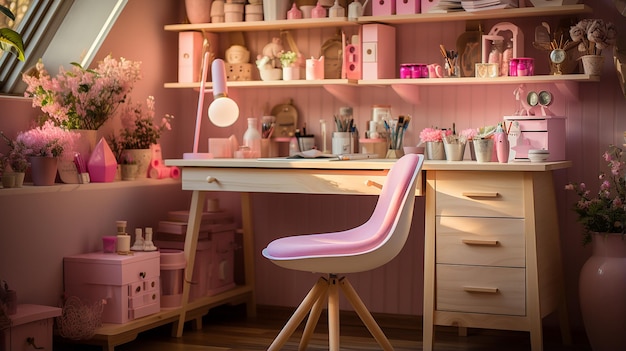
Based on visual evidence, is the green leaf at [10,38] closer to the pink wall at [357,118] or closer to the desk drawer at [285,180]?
the pink wall at [357,118]

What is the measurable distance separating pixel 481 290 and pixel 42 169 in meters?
1.90

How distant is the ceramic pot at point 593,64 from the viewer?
391 cm

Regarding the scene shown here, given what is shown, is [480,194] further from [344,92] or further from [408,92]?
[344,92]

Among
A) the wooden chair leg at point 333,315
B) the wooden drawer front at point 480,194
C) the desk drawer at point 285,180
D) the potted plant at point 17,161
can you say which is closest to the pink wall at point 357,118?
the potted plant at point 17,161

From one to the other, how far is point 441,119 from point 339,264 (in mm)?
1392

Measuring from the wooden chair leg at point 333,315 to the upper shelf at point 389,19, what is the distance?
1.40 meters

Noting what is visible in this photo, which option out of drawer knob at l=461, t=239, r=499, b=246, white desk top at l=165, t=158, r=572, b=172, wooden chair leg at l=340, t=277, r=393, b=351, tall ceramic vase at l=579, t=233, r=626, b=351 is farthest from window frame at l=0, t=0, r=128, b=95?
tall ceramic vase at l=579, t=233, r=626, b=351

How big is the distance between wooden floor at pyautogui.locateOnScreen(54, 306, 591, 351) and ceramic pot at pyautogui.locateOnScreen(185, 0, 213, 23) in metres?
1.54

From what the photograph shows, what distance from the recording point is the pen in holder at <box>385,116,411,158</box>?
4336 mm

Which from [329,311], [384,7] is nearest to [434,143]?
[384,7]

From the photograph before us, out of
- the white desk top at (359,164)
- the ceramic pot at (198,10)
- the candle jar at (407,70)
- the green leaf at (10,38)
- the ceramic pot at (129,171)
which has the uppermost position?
the ceramic pot at (198,10)

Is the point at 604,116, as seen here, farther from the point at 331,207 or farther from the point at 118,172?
the point at 118,172

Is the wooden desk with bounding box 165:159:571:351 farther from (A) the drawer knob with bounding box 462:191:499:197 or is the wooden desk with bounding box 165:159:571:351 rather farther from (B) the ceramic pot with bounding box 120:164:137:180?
(B) the ceramic pot with bounding box 120:164:137:180

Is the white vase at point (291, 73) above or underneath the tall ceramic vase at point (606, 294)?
above
